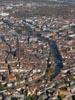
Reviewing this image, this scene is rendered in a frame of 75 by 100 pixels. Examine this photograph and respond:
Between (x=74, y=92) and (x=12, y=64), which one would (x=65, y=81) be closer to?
(x=74, y=92)

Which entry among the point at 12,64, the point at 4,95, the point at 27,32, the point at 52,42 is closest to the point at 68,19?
the point at 27,32

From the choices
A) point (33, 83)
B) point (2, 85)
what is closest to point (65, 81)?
point (33, 83)

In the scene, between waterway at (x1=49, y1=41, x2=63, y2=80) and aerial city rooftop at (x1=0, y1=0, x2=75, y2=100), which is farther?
waterway at (x1=49, y1=41, x2=63, y2=80)

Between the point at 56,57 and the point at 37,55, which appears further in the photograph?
the point at 37,55

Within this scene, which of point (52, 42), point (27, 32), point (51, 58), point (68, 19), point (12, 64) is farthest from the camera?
point (68, 19)

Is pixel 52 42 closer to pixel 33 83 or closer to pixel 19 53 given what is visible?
pixel 19 53

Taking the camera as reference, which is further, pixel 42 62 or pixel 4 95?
pixel 42 62

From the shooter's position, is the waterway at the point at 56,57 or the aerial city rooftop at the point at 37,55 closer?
the aerial city rooftop at the point at 37,55

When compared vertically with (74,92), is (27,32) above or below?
below

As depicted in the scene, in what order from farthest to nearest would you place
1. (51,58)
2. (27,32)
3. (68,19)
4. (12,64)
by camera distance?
(68,19), (27,32), (51,58), (12,64)
